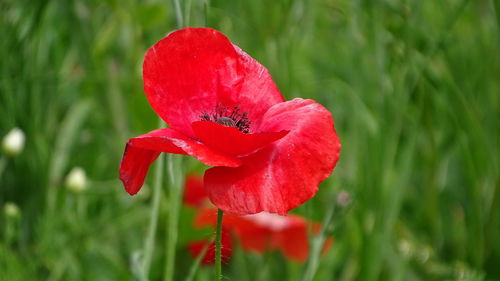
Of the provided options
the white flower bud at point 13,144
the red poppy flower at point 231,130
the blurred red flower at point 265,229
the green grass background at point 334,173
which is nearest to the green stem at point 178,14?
the red poppy flower at point 231,130

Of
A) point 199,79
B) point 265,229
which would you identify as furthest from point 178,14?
point 265,229

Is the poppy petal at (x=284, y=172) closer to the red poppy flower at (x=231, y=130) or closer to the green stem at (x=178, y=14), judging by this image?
the red poppy flower at (x=231, y=130)

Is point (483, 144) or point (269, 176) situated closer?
point (269, 176)

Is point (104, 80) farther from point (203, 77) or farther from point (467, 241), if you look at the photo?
point (203, 77)

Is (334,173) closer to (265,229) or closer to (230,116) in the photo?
(265,229)

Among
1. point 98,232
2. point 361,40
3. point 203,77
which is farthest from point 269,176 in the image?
point 361,40

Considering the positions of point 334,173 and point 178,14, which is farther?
point 334,173


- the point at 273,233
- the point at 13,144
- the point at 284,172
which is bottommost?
the point at 273,233

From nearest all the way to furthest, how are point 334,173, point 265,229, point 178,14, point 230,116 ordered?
point 230,116, point 178,14, point 265,229, point 334,173
